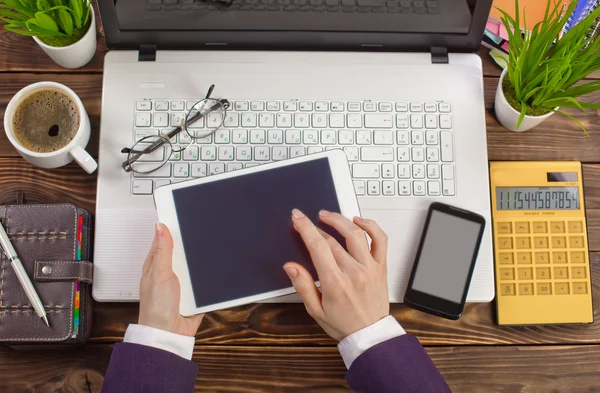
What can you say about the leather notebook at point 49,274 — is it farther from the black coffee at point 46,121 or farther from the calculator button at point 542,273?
the calculator button at point 542,273

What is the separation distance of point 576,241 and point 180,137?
1.98ft

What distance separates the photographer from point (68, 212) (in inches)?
28.0

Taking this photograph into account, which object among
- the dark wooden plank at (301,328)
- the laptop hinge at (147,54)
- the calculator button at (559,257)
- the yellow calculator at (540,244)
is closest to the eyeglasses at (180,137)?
the laptop hinge at (147,54)

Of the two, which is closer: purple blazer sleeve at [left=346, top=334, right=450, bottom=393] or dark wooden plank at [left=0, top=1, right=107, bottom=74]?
purple blazer sleeve at [left=346, top=334, right=450, bottom=393]

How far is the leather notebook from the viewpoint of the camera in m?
0.69

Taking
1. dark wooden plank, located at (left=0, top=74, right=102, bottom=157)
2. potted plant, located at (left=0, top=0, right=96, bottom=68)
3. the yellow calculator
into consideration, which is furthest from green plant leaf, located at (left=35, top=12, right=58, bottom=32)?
the yellow calculator

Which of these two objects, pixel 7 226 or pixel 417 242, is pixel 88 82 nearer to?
pixel 7 226

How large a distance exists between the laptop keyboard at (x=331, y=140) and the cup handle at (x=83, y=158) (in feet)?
0.21

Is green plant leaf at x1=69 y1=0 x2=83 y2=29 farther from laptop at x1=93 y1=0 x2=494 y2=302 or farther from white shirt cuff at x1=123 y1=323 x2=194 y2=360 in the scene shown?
white shirt cuff at x1=123 y1=323 x2=194 y2=360

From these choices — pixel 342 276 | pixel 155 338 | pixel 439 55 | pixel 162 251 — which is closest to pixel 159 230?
pixel 162 251

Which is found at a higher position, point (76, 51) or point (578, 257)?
point (76, 51)

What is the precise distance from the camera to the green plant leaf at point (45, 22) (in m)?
0.66

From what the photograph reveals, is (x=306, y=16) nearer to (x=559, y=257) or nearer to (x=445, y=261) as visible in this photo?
(x=445, y=261)

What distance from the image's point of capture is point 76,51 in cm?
75
